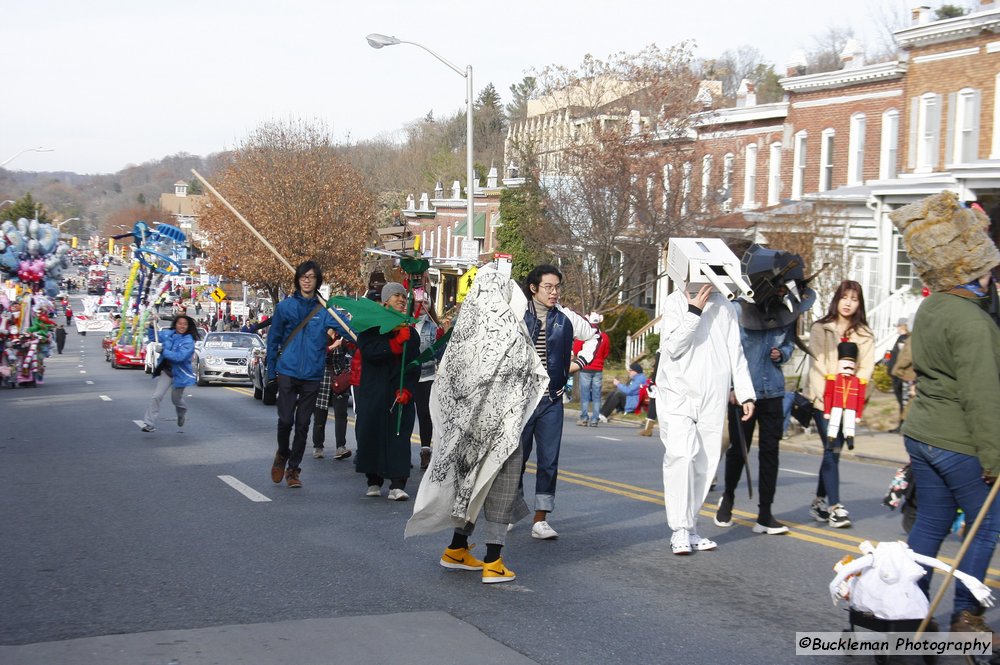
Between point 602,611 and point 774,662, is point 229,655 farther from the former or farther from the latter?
point 774,662

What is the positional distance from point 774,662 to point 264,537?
4.37 meters

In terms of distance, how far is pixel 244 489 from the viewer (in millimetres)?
11047

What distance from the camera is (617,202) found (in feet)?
98.3

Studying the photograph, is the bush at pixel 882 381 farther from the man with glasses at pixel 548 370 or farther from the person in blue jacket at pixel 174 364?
the man with glasses at pixel 548 370

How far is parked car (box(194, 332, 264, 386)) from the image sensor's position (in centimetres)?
2955

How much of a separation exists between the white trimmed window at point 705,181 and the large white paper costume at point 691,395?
22814 millimetres

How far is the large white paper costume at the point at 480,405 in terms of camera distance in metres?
→ 7.25

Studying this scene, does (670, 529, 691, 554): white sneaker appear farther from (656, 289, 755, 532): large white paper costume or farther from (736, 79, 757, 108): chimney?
(736, 79, 757, 108): chimney

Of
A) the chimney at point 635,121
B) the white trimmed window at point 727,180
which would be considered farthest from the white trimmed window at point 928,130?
the chimney at point 635,121

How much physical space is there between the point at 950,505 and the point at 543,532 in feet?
12.1

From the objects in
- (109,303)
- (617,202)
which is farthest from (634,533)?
(109,303)

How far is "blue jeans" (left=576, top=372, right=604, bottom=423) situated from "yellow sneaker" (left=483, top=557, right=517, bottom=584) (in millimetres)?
15049

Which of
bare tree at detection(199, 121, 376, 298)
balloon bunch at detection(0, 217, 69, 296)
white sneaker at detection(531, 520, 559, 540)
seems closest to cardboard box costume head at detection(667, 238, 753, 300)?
white sneaker at detection(531, 520, 559, 540)

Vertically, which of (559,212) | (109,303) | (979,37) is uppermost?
(979,37)
